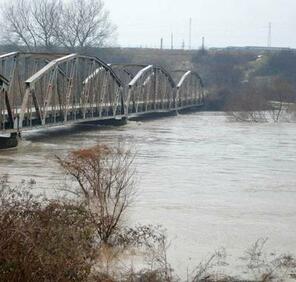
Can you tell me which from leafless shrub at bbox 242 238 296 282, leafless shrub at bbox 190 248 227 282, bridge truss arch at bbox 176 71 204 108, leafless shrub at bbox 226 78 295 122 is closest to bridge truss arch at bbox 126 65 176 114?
bridge truss arch at bbox 176 71 204 108

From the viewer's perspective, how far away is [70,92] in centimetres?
4131

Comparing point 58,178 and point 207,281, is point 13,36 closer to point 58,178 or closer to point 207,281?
point 58,178

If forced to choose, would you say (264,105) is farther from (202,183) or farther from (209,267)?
(209,267)

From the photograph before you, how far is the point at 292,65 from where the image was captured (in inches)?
3878

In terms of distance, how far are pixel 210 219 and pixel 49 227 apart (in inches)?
277

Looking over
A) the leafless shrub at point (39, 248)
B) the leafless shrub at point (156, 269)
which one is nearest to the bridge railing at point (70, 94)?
the leafless shrub at point (156, 269)

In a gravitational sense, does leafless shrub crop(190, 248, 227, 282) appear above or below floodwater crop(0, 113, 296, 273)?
above

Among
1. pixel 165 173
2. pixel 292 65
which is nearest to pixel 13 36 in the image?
pixel 292 65

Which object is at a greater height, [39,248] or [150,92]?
[39,248]

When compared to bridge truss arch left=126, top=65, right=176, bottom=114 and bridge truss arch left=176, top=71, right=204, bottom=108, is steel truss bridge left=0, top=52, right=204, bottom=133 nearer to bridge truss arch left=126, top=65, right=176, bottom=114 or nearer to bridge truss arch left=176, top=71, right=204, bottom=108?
bridge truss arch left=126, top=65, right=176, bottom=114

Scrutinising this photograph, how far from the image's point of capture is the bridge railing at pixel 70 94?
3584 cm

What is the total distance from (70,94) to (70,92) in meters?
0.15

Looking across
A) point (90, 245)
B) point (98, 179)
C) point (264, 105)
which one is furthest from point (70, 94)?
point (90, 245)

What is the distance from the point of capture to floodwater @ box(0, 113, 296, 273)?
13.8 meters
